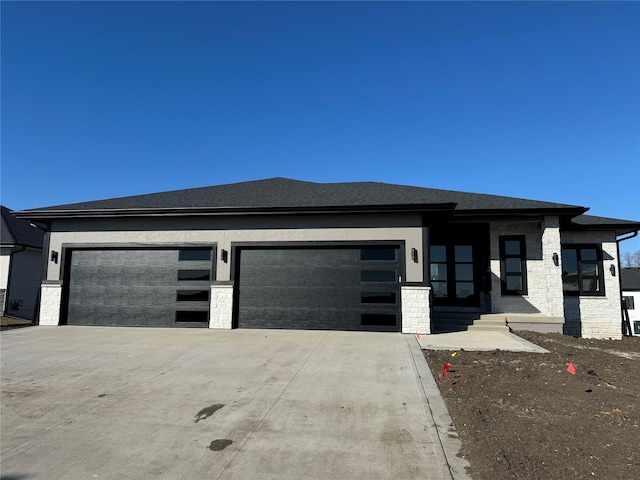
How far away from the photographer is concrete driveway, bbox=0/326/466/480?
3514 mm

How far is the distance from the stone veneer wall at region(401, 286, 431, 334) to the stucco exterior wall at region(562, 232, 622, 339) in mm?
6480

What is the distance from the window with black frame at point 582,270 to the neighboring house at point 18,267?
21.6m

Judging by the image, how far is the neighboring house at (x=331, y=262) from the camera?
450 inches

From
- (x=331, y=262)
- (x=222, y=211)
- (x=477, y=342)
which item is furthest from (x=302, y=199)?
(x=477, y=342)

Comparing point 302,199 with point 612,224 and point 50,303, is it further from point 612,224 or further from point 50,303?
point 612,224

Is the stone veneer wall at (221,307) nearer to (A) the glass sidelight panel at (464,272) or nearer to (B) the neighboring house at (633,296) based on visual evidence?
(A) the glass sidelight panel at (464,272)

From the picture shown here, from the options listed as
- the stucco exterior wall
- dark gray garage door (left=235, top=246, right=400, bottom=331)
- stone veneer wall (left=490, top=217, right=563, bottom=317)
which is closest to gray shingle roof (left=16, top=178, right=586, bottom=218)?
stone veneer wall (left=490, top=217, right=563, bottom=317)

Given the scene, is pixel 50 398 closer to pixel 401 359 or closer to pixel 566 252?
pixel 401 359

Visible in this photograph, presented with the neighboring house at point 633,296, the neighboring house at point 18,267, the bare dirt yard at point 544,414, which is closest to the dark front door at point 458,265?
the bare dirt yard at point 544,414

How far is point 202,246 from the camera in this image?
1239 cm

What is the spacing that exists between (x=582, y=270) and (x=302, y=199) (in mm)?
10672

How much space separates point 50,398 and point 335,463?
436cm

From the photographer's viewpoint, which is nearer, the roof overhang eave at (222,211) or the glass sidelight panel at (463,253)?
the roof overhang eave at (222,211)

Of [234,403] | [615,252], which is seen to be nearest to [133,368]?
[234,403]
